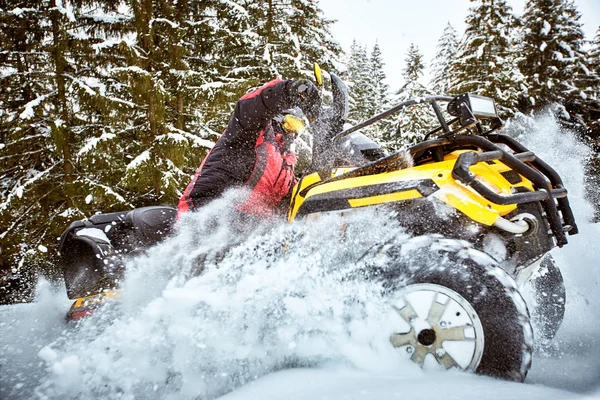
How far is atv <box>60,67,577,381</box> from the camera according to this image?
1.75m

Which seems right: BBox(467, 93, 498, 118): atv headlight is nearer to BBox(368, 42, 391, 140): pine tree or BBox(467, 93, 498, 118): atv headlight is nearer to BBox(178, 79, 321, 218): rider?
BBox(178, 79, 321, 218): rider

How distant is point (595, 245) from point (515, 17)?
17.3 m

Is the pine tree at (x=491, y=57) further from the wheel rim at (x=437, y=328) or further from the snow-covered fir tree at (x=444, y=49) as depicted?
the wheel rim at (x=437, y=328)

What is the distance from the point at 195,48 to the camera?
11.9m

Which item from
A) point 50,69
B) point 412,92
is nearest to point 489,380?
point 50,69

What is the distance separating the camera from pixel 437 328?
179 centimetres

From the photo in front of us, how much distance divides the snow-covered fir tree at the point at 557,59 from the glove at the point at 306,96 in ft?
60.2

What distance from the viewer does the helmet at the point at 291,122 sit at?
3119 millimetres

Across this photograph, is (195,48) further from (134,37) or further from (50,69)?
(50,69)

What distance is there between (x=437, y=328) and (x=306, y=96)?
6.13ft

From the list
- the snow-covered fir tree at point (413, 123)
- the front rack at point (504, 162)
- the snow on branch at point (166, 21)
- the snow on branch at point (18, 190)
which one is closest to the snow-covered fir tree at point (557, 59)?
the snow-covered fir tree at point (413, 123)

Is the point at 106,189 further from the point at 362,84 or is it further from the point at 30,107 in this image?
the point at 362,84

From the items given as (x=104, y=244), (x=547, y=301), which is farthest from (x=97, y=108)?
(x=547, y=301)

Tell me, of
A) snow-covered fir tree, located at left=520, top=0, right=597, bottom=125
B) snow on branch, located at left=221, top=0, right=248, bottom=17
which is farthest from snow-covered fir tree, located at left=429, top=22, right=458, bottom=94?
snow on branch, located at left=221, top=0, right=248, bottom=17
